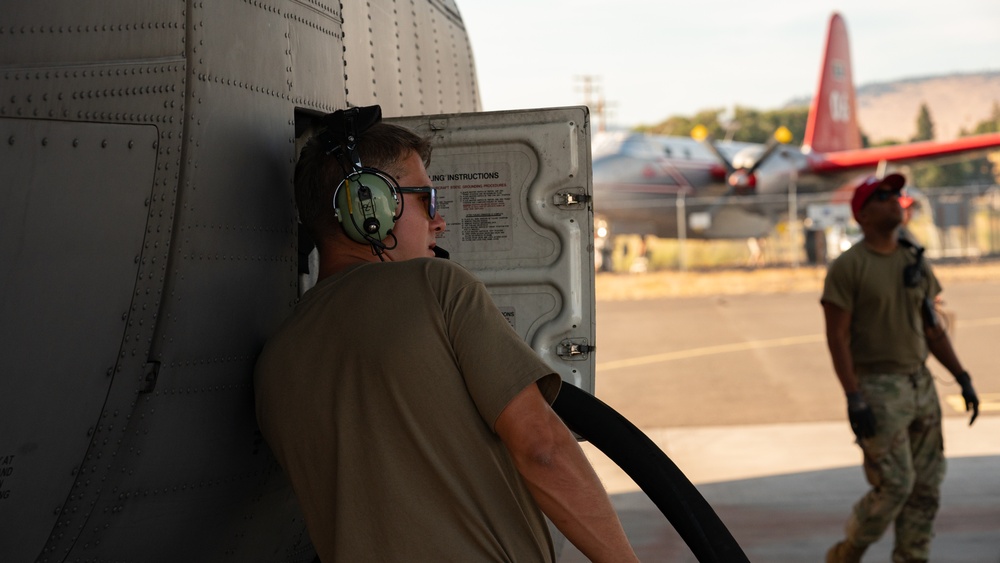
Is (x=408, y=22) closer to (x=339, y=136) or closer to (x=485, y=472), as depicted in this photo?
(x=339, y=136)

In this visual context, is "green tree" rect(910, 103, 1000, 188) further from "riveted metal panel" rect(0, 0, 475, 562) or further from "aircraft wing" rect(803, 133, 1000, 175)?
"riveted metal panel" rect(0, 0, 475, 562)

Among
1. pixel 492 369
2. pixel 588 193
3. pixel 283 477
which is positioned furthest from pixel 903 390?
pixel 492 369

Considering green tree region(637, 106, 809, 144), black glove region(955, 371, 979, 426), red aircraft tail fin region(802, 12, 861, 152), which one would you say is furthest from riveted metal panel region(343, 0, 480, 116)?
green tree region(637, 106, 809, 144)

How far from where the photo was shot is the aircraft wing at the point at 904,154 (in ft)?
98.8

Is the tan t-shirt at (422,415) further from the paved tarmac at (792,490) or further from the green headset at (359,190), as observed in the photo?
the paved tarmac at (792,490)

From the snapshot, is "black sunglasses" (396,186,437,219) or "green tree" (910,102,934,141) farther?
"green tree" (910,102,934,141)

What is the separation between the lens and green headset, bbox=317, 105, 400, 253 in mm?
2414

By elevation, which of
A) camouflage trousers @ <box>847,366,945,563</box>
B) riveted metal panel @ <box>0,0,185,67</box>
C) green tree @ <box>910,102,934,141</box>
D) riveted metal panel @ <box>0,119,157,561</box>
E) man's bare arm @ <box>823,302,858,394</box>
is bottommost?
camouflage trousers @ <box>847,366,945,563</box>

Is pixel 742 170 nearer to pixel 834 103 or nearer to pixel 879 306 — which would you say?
pixel 834 103

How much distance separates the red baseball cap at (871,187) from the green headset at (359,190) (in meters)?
3.91

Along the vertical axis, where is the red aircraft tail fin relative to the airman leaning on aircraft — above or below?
above

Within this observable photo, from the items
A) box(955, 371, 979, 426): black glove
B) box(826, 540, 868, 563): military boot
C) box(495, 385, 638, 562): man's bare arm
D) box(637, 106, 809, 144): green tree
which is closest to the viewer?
box(495, 385, 638, 562): man's bare arm


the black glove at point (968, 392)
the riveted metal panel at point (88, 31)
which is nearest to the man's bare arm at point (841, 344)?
the black glove at point (968, 392)

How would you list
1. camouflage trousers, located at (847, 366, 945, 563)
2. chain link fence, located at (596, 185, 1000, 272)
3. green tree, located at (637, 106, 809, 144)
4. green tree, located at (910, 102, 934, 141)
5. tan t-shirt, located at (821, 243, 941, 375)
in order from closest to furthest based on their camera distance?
camouflage trousers, located at (847, 366, 945, 563) < tan t-shirt, located at (821, 243, 941, 375) < chain link fence, located at (596, 185, 1000, 272) < green tree, located at (637, 106, 809, 144) < green tree, located at (910, 102, 934, 141)
